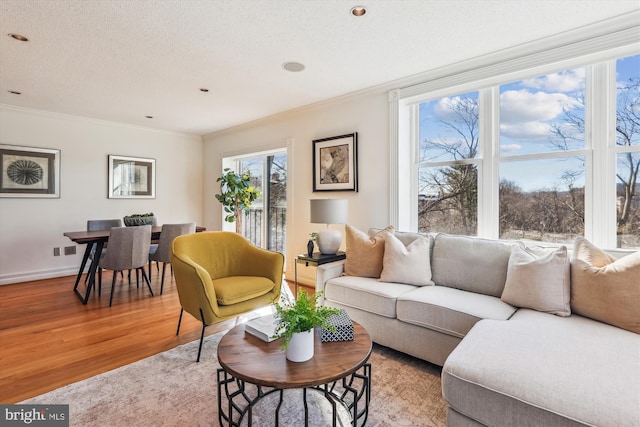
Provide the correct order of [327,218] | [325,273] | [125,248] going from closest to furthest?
1. [325,273]
2. [327,218]
3. [125,248]

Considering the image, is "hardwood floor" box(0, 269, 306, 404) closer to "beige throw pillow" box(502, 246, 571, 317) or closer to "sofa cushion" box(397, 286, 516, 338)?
"sofa cushion" box(397, 286, 516, 338)

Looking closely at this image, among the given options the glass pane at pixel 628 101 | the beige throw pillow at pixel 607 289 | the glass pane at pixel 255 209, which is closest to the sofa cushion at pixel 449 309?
the beige throw pillow at pixel 607 289

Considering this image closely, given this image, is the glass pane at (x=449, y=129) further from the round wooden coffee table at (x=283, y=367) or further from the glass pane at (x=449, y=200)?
the round wooden coffee table at (x=283, y=367)

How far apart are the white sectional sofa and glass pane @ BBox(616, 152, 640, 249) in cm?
73

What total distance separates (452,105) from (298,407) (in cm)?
305

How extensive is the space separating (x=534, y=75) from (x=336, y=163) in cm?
211

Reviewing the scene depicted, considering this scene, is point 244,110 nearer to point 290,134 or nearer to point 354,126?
point 290,134

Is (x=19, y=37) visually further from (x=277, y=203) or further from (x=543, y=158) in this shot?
(x=543, y=158)

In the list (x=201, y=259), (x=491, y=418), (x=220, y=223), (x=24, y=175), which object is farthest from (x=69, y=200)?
(x=491, y=418)

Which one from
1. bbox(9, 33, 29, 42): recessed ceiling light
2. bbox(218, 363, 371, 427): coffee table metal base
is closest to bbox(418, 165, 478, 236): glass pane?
bbox(218, 363, 371, 427): coffee table metal base

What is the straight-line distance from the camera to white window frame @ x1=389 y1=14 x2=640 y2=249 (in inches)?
93.5

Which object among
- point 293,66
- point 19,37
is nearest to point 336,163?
point 293,66

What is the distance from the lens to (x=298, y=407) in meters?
1.76

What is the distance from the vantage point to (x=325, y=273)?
2.83 meters
